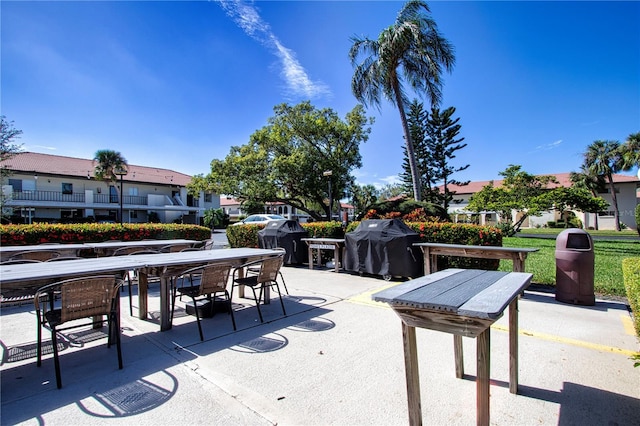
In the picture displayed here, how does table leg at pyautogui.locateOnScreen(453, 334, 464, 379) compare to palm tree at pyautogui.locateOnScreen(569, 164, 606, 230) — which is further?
palm tree at pyautogui.locateOnScreen(569, 164, 606, 230)

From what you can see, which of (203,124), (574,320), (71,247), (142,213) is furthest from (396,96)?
(142,213)

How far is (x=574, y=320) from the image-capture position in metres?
4.55

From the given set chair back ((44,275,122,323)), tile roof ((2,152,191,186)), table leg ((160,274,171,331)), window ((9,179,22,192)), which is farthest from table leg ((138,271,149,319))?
window ((9,179,22,192))

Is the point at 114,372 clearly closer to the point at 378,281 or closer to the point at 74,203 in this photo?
the point at 378,281

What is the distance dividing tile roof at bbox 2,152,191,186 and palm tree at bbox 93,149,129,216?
10.4 ft

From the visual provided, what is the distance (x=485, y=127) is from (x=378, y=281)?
2117 cm

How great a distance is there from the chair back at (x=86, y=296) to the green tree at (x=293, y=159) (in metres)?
17.3

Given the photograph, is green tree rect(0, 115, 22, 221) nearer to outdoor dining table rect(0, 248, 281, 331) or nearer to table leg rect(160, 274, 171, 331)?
outdoor dining table rect(0, 248, 281, 331)

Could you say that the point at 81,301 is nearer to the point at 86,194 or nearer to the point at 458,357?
the point at 458,357

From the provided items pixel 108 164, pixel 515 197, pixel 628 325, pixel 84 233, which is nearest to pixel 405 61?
pixel 515 197

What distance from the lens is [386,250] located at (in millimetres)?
7469

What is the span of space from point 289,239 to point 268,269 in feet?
17.2

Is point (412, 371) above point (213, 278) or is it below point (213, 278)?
below

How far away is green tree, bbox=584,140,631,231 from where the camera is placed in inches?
1341
